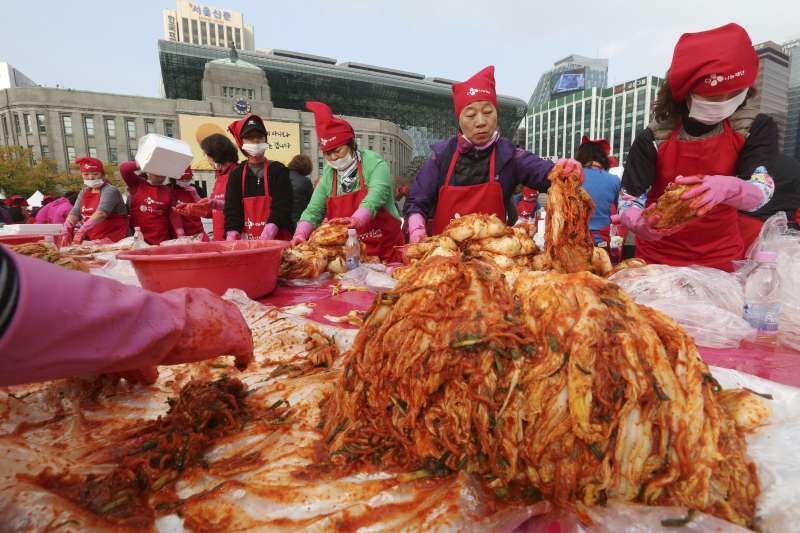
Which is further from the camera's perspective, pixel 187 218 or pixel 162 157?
pixel 187 218

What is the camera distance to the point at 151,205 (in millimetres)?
6543

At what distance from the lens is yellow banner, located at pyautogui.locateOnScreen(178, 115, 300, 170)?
40031 millimetres

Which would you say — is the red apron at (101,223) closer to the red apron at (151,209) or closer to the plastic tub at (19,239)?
the red apron at (151,209)

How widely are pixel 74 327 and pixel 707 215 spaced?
3.64m

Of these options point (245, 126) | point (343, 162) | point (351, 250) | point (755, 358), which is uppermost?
point (245, 126)

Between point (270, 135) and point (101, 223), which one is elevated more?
point (270, 135)

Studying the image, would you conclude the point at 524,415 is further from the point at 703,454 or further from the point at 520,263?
the point at 520,263

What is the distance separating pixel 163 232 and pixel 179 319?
22.3 ft

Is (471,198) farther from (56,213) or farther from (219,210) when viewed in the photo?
(56,213)

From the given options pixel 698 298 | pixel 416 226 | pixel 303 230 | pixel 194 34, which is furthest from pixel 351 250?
pixel 194 34

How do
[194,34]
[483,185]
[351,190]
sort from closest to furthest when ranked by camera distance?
[483,185], [351,190], [194,34]

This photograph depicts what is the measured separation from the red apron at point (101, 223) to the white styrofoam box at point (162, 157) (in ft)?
3.81

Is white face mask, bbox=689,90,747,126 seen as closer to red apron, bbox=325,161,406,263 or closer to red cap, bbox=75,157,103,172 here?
red apron, bbox=325,161,406,263

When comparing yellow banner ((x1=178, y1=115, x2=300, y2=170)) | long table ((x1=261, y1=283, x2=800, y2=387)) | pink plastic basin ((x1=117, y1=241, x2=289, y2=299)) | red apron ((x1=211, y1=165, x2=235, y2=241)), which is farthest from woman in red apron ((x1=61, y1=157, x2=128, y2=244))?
yellow banner ((x1=178, y1=115, x2=300, y2=170))
